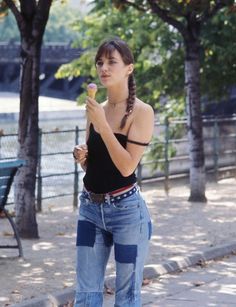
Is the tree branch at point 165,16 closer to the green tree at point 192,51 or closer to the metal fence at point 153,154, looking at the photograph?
the green tree at point 192,51

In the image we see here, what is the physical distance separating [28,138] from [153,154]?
357 inches

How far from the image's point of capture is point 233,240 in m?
11.8

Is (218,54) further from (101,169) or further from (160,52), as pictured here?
(101,169)

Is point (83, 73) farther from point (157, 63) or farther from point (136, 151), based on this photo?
point (136, 151)

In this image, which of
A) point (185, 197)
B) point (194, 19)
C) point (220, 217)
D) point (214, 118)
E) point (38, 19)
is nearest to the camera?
point (38, 19)

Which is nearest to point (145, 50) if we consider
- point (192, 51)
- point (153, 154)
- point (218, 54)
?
point (218, 54)

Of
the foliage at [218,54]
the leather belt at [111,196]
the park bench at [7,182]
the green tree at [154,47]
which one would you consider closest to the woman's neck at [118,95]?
the leather belt at [111,196]

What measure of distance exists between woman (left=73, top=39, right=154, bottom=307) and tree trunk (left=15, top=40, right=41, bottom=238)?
239 inches

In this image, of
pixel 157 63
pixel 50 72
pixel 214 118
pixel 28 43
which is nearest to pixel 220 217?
pixel 28 43

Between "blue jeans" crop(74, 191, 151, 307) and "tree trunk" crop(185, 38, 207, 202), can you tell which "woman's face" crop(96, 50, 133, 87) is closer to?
"blue jeans" crop(74, 191, 151, 307)

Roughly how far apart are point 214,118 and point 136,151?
16723mm

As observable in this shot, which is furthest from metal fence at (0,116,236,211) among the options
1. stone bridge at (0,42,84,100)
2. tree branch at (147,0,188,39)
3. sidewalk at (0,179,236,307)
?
stone bridge at (0,42,84,100)

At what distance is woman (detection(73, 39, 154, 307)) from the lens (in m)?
5.53

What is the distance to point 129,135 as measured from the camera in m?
5.52
